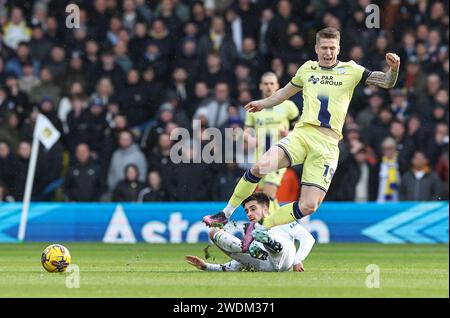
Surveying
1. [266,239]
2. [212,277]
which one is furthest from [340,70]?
[212,277]

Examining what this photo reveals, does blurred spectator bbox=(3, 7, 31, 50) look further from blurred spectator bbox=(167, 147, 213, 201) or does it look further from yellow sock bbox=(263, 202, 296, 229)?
yellow sock bbox=(263, 202, 296, 229)

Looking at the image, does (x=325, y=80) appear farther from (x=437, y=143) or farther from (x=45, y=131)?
(x=45, y=131)

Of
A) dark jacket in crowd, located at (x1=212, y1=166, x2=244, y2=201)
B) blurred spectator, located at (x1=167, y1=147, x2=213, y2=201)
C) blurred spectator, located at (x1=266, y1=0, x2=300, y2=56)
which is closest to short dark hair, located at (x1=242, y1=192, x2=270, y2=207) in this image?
dark jacket in crowd, located at (x1=212, y1=166, x2=244, y2=201)

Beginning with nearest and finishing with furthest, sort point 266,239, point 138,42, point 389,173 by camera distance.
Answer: point 266,239 → point 389,173 → point 138,42

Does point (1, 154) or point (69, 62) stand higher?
point (69, 62)

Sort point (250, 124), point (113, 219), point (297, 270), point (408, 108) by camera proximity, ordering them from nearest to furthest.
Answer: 1. point (297, 270)
2. point (250, 124)
3. point (113, 219)
4. point (408, 108)

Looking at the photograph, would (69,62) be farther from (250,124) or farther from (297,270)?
(297,270)

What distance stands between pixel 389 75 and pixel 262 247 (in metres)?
2.46

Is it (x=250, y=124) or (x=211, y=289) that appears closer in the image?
(x=211, y=289)

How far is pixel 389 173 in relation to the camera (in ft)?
71.1

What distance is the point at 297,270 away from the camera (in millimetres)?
13352

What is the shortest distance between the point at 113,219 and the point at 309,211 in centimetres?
835

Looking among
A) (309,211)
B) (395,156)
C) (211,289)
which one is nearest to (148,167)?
(395,156)

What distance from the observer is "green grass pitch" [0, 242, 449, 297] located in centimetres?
1083
